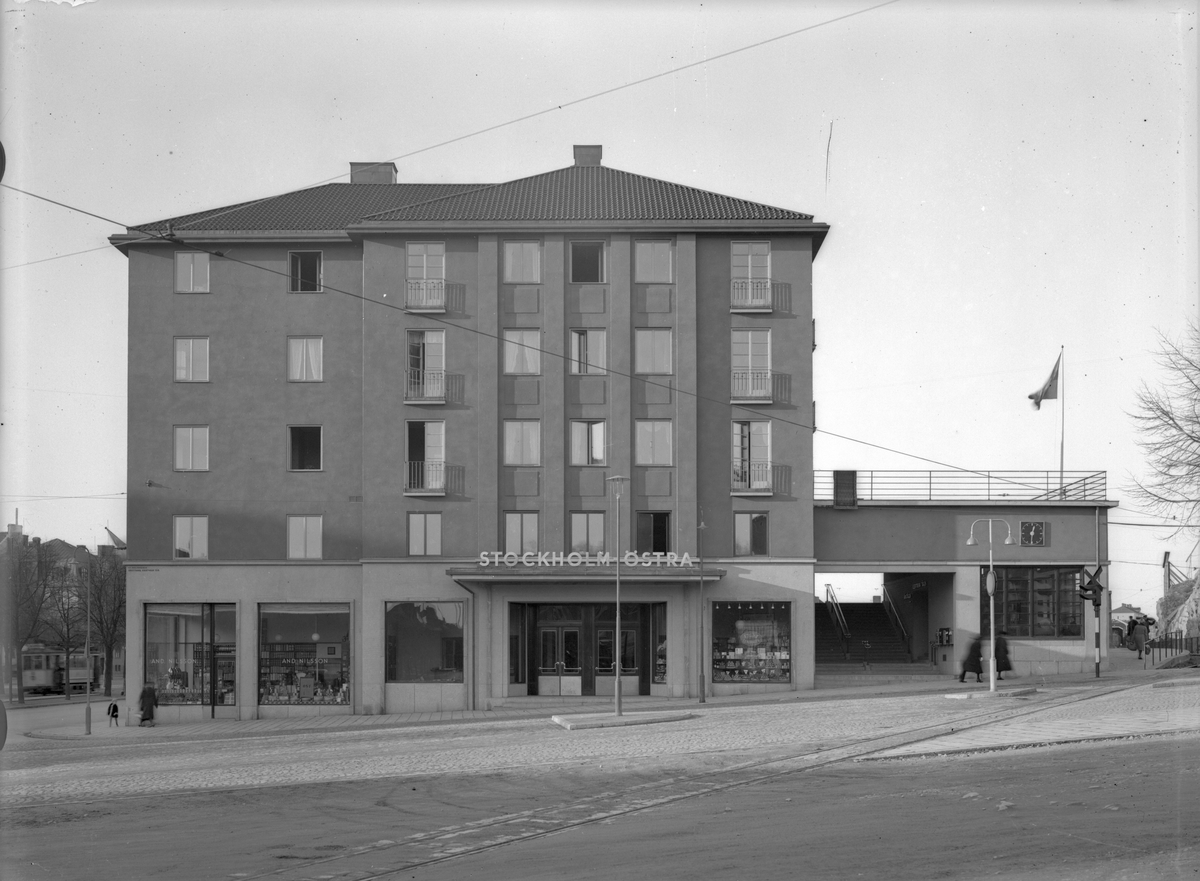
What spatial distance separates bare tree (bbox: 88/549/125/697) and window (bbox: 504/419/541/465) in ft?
145

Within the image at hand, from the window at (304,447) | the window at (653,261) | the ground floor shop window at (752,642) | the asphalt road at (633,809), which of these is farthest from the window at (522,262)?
the asphalt road at (633,809)

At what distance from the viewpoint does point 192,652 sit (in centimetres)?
4647

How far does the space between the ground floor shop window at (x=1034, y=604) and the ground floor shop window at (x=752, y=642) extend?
23.4ft

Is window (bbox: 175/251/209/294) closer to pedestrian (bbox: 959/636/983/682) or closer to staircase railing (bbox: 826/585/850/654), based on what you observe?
staircase railing (bbox: 826/585/850/654)

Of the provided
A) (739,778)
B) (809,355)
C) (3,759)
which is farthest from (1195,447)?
(3,759)

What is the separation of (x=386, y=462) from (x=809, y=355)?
1458 centimetres

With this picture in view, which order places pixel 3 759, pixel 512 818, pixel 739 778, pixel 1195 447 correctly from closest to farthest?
1. pixel 512 818
2. pixel 739 778
3. pixel 3 759
4. pixel 1195 447

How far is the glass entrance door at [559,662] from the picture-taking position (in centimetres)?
4562

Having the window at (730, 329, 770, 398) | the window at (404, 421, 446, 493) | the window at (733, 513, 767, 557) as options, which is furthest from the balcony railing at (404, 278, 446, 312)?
the window at (733, 513, 767, 557)

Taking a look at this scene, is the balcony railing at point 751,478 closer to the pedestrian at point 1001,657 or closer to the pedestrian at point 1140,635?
the pedestrian at point 1001,657

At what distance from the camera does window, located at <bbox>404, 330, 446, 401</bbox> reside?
152 feet

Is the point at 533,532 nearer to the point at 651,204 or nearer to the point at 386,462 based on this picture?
the point at 386,462

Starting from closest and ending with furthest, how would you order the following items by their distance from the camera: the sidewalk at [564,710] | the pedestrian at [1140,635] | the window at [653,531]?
the sidewalk at [564,710]
the window at [653,531]
the pedestrian at [1140,635]

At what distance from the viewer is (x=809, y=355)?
4659 centimetres
